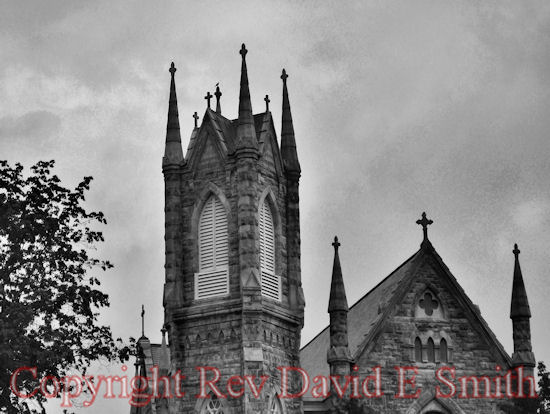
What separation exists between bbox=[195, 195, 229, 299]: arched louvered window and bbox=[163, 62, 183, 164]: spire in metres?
2.16

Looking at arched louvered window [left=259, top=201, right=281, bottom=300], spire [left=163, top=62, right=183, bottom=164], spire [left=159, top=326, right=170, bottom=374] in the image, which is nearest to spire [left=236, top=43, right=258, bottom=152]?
arched louvered window [left=259, top=201, right=281, bottom=300]

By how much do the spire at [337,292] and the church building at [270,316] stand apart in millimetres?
44

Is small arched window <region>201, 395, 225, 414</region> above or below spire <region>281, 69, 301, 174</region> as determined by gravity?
below

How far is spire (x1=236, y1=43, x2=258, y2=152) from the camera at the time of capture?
45.4 meters

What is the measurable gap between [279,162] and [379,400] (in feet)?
29.7

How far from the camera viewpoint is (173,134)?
A: 47469mm

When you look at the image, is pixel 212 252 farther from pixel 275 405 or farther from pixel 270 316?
pixel 275 405

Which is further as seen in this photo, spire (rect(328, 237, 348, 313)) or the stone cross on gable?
the stone cross on gable

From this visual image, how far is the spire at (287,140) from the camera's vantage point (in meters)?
47.6

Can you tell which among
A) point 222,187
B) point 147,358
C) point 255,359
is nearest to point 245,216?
point 222,187

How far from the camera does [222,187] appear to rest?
150 feet

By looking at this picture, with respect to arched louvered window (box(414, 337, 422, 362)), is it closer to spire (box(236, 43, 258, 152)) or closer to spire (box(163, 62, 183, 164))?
spire (box(236, 43, 258, 152))

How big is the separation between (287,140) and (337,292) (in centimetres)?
677

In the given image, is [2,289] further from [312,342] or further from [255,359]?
[312,342]
